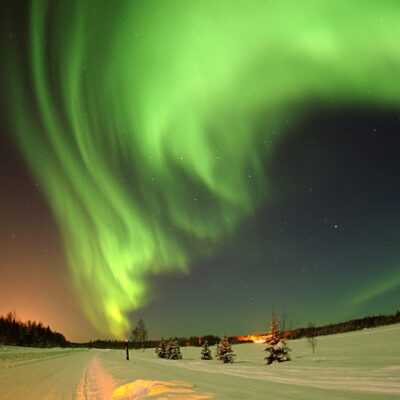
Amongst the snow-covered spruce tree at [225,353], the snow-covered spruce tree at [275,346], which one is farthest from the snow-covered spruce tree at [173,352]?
the snow-covered spruce tree at [275,346]

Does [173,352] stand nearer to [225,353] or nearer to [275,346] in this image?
[225,353]

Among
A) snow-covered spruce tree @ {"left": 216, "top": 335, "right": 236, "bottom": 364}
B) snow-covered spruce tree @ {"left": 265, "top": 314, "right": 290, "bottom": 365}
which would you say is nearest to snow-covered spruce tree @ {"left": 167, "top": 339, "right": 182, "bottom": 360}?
snow-covered spruce tree @ {"left": 216, "top": 335, "right": 236, "bottom": 364}

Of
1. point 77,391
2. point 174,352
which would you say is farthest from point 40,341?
point 77,391

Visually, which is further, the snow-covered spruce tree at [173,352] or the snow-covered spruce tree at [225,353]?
the snow-covered spruce tree at [173,352]

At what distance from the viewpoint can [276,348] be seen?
105ft

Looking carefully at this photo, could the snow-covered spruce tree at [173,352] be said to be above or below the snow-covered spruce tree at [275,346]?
below

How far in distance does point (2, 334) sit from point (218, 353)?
102034 millimetres

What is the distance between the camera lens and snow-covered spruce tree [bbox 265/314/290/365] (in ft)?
104

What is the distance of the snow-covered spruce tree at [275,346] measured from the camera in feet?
104

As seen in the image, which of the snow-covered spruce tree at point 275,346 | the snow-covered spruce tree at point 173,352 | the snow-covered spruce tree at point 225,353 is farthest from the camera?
the snow-covered spruce tree at point 173,352

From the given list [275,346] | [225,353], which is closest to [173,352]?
[225,353]

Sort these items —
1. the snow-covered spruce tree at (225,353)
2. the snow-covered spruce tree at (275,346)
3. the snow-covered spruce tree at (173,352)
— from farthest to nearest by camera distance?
the snow-covered spruce tree at (173,352), the snow-covered spruce tree at (225,353), the snow-covered spruce tree at (275,346)

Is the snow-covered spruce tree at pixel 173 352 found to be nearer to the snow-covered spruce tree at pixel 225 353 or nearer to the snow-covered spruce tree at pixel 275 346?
the snow-covered spruce tree at pixel 225 353

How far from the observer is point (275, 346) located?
32.0 m
